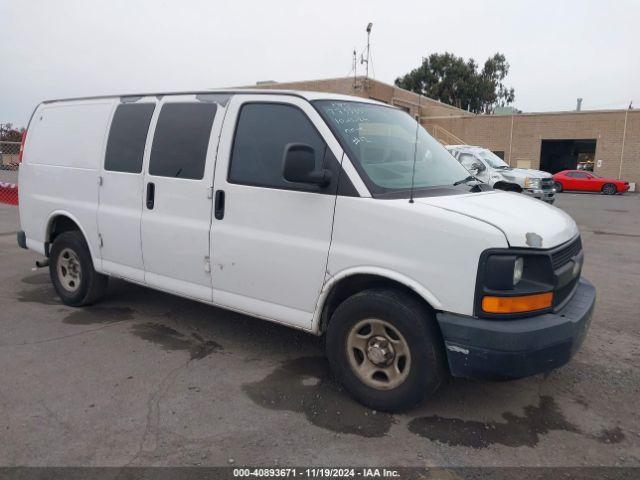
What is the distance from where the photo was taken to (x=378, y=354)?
137 inches

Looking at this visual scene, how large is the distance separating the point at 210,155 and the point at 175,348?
1.70m

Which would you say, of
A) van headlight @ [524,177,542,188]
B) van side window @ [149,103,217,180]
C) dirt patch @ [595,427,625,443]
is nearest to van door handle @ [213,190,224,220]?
van side window @ [149,103,217,180]

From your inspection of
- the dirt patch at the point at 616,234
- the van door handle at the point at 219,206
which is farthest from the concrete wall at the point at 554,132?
the van door handle at the point at 219,206

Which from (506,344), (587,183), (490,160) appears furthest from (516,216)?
(587,183)

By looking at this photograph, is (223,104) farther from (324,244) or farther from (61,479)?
(61,479)

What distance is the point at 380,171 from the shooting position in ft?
12.1

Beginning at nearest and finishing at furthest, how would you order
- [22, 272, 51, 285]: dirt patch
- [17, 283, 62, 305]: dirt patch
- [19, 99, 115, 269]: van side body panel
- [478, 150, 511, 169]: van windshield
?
[19, 99, 115, 269]: van side body panel < [17, 283, 62, 305]: dirt patch < [22, 272, 51, 285]: dirt patch < [478, 150, 511, 169]: van windshield

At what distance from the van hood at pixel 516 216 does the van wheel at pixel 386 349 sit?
66cm

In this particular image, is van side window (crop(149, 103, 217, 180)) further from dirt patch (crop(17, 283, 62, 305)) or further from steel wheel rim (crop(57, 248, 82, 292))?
dirt patch (crop(17, 283, 62, 305))

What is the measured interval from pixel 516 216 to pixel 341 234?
44.0 inches

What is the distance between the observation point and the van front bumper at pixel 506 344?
10.0 ft

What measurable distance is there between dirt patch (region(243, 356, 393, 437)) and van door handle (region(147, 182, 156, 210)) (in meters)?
1.80

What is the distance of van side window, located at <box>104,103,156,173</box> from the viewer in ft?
15.7

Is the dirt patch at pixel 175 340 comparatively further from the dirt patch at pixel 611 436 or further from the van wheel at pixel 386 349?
the dirt patch at pixel 611 436
